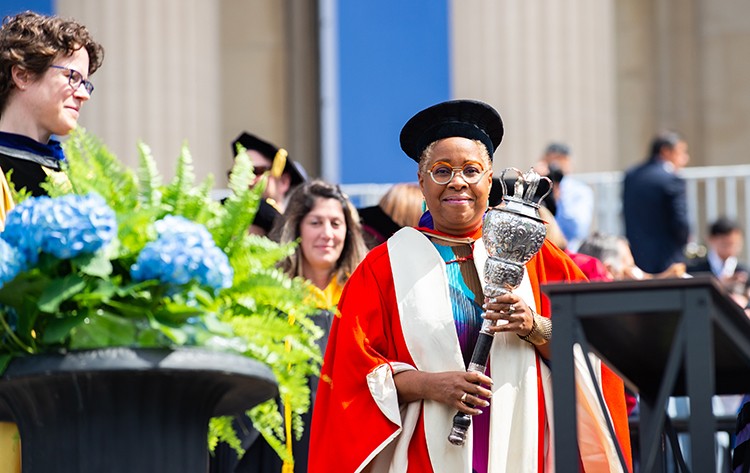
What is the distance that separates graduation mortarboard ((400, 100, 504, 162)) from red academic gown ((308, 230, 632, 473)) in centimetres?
41

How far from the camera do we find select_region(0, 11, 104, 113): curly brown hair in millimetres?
5812

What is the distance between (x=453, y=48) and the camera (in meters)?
13.9

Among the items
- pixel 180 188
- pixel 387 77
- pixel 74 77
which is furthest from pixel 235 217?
pixel 387 77

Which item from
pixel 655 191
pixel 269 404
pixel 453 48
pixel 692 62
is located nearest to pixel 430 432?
pixel 269 404

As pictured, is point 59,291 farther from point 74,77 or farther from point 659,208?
point 659,208

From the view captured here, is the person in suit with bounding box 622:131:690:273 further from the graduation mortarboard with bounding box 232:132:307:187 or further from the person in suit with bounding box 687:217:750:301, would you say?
the graduation mortarboard with bounding box 232:132:307:187

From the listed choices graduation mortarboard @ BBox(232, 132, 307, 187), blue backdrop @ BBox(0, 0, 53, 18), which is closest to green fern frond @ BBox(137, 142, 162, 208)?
graduation mortarboard @ BBox(232, 132, 307, 187)

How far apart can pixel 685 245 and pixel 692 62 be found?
3.63 meters

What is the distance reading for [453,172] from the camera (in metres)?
5.82

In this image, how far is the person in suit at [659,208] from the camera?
12.7m

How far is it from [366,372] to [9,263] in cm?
181

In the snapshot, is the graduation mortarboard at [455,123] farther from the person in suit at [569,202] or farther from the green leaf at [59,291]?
the person in suit at [569,202]

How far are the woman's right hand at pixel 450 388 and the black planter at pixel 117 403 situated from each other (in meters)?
1.42

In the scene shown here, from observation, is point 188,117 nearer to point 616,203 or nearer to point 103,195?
point 616,203
